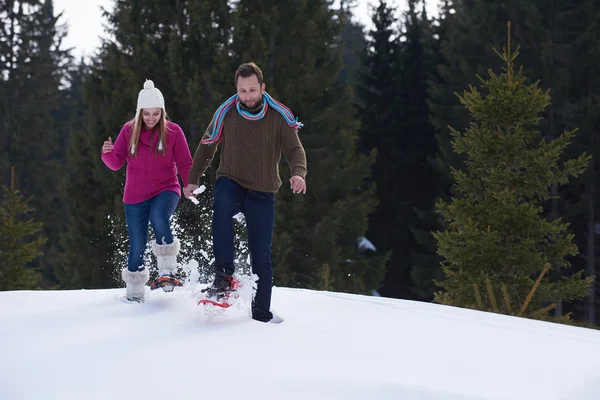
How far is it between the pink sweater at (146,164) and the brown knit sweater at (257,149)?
87cm

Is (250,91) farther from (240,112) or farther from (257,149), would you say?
(257,149)

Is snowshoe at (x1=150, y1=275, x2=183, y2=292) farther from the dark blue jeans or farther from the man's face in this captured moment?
the man's face

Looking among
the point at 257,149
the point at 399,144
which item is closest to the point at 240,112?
the point at 257,149

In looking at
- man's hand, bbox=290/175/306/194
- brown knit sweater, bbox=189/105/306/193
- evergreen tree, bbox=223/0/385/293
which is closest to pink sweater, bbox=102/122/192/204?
brown knit sweater, bbox=189/105/306/193

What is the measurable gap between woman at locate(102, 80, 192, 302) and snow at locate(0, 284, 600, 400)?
37 centimetres

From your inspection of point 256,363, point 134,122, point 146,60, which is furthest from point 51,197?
point 256,363

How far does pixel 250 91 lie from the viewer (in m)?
5.27

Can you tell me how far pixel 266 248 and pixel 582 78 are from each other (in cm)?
2134

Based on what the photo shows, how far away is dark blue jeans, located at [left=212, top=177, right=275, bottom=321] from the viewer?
17.5ft

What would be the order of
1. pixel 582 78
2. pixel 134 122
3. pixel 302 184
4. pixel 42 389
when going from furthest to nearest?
pixel 582 78, pixel 134 122, pixel 302 184, pixel 42 389

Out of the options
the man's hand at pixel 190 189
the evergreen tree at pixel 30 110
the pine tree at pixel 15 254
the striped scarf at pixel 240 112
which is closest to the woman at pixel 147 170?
the man's hand at pixel 190 189

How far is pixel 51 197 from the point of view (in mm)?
33062

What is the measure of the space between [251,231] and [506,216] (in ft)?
21.6

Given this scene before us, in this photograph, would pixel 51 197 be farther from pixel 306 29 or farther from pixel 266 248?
pixel 266 248
